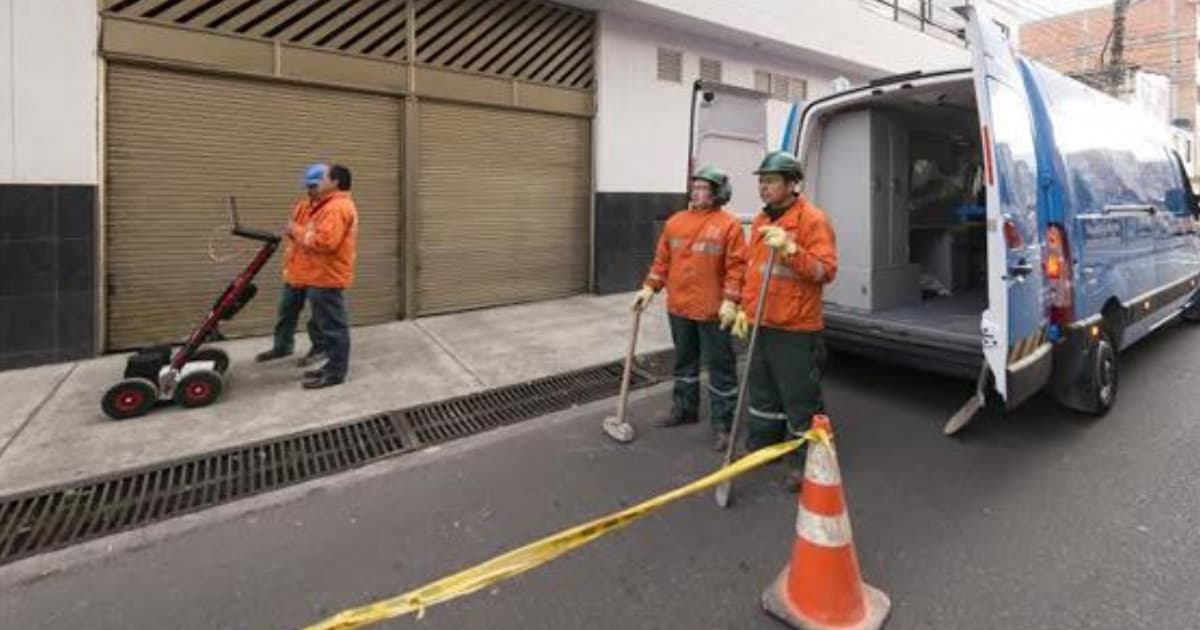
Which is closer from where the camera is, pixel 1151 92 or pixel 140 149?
pixel 140 149

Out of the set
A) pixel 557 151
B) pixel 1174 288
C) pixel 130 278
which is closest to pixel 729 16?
pixel 557 151

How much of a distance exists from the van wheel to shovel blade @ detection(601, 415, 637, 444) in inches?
119

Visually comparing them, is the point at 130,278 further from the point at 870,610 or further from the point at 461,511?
the point at 870,610

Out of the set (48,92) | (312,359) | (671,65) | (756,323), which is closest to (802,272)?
(756,323)

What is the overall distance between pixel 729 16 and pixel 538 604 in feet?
29.4

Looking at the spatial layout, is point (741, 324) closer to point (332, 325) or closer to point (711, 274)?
point (711, 274)

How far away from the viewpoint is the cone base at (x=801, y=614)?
248cm

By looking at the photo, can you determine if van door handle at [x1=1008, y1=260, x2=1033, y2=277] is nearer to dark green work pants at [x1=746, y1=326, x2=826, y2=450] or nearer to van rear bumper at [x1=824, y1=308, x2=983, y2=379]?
van rear bumper at [x1=824, y1=308, x2=983, y2=379]

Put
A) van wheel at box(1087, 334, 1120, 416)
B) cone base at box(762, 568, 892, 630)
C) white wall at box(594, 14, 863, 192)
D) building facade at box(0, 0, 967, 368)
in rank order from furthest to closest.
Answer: white wall at box(594, 14, 863, 192) < building facade at box(0, 0, 967, 368) < van wheel at box(1087, 334, 1120, 416) < cone base at box(762, 568, 892, 630)

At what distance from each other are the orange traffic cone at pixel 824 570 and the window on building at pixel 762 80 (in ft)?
31.7

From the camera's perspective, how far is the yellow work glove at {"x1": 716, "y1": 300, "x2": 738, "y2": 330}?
3991 mm

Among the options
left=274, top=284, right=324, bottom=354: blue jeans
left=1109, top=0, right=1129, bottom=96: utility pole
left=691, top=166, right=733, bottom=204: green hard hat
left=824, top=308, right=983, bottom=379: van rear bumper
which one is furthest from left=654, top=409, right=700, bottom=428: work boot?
left=1109, top=0, right=1129, bottom=96: utility pole

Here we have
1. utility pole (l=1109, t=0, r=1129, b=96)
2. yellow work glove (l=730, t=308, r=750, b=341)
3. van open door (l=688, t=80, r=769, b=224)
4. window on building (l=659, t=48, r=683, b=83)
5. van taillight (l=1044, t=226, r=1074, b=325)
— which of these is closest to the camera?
yellow work glove (l=730, t=308, r=750, b=341)

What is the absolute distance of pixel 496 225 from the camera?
8.34m
